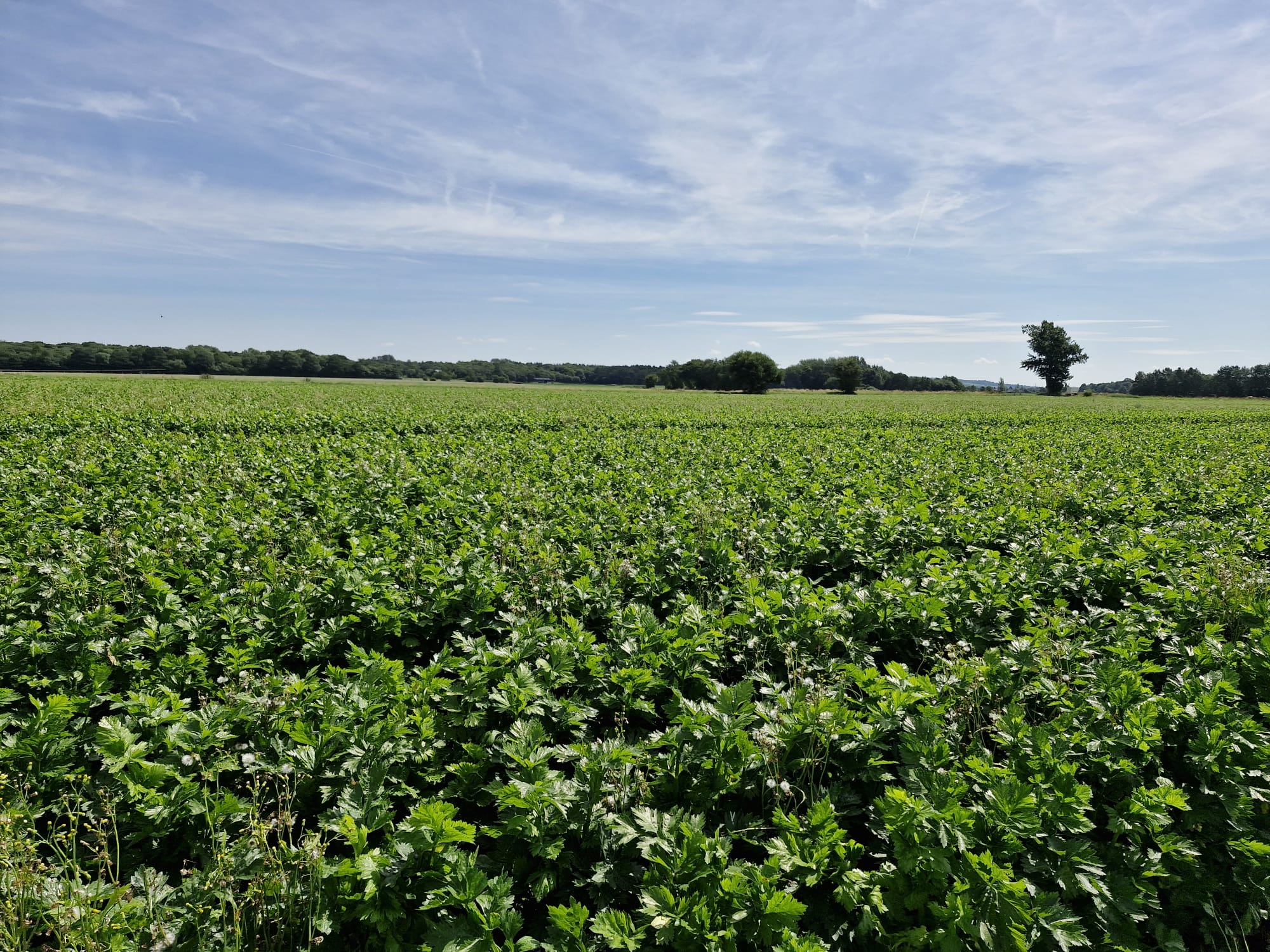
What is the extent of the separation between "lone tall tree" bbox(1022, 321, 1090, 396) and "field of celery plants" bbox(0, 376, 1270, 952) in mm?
124133

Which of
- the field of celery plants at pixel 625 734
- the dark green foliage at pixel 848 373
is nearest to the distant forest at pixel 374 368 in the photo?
the dark green foliage at pixel 848 373

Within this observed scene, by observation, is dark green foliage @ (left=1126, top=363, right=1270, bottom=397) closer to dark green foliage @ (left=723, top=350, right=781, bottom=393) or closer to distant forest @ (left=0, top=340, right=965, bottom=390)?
distant forest @ (left=0, top=340, right=965, bottom=390)

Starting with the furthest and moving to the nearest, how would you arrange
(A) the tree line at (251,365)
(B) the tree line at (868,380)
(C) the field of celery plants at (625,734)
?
(B) the tree line at (868,380) < (A) the tree line at (251,365) < (C) the field of celery plants at (625,734)

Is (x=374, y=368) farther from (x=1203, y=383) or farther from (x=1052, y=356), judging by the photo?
(x=1203, y=383)

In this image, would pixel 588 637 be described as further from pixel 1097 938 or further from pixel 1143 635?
pixel 1143 635

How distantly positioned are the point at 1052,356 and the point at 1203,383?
3600 centimetres

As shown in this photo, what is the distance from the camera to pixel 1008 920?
2.52 metres

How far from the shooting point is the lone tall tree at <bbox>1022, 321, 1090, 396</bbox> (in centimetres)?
10806

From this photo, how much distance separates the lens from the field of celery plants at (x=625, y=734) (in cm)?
270

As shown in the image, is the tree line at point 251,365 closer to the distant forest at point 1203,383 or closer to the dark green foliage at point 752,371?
the dark green foliage at point 752,371

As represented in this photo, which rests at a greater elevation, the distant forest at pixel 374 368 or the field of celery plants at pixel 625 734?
the distant forest at pixel 374 368

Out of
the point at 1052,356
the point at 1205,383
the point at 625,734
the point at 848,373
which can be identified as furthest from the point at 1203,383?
the point at 625,734

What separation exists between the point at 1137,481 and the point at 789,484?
698cm

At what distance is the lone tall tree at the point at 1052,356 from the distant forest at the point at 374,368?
2192 centimetres
